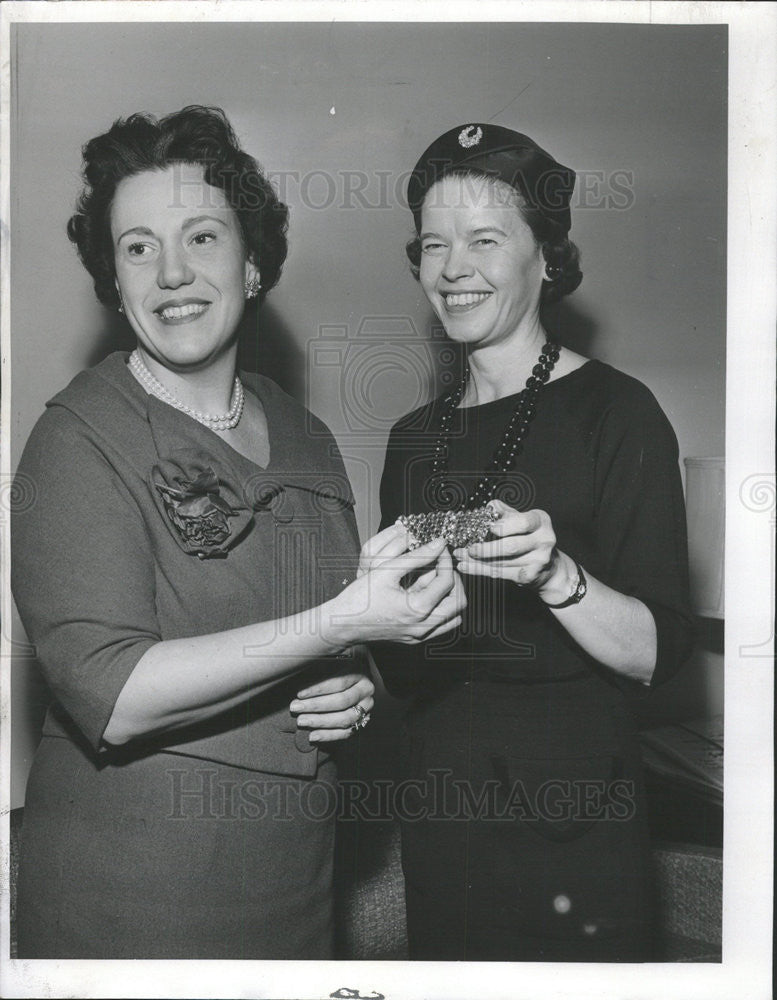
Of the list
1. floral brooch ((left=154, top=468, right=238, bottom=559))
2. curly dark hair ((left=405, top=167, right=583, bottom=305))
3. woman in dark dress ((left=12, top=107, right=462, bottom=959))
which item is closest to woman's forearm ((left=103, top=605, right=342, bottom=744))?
woman in dark dress ((left=12, top=107, right=462, bottom=959))

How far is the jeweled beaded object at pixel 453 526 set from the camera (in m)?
1.53

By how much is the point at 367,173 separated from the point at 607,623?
2.88ft

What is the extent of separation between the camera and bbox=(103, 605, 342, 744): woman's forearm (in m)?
1.48

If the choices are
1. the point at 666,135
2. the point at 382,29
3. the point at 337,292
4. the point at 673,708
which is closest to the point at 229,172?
the point at 337,292

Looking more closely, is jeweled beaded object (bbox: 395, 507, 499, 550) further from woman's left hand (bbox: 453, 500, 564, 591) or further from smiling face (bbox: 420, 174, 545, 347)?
smiling face (bbox: 420, 174, 545, 347)

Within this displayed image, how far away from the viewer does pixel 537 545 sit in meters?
1.50

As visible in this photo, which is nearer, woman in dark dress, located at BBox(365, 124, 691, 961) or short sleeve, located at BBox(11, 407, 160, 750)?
short sleeve, located at BBox(11, 407, 160, 750)

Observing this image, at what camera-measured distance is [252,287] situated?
165cm

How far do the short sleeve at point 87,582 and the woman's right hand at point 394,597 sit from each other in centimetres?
30

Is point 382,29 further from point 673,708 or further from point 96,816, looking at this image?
point 96,816

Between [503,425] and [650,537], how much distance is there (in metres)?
0.31

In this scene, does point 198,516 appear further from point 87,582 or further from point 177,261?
point 177,261

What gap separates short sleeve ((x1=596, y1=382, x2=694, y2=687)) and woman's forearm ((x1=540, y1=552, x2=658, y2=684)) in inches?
0.9

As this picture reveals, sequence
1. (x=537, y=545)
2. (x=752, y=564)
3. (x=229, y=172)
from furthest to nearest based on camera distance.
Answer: (x=752, y=564) → (x=229, y=172) → (x=537, y=545)
